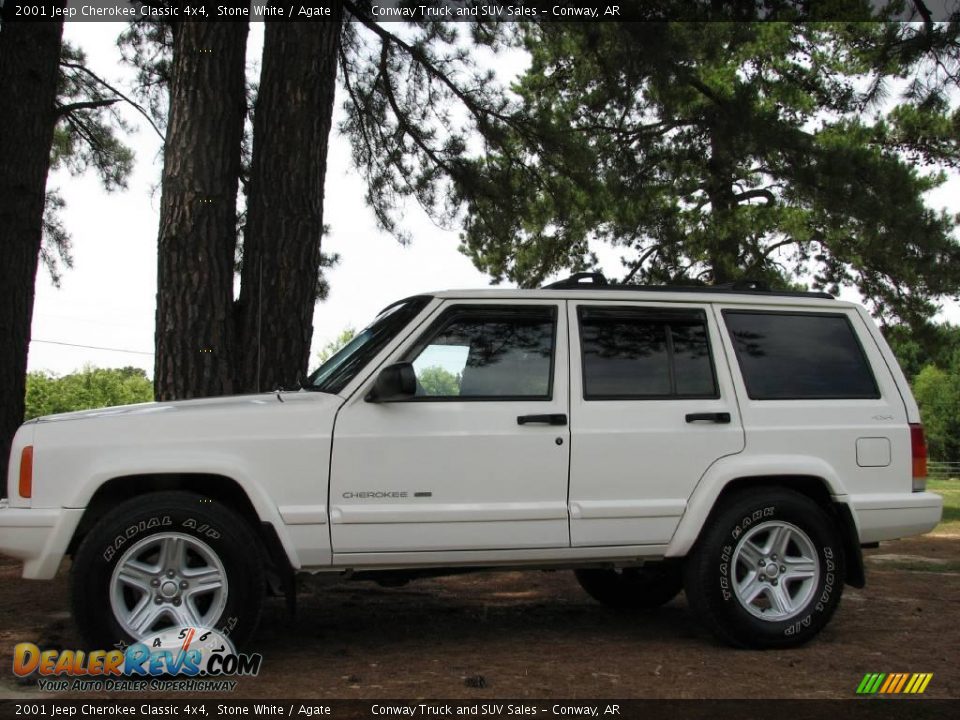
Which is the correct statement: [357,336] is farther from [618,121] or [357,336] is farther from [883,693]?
[618,121]

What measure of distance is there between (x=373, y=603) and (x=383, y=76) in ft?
22.9

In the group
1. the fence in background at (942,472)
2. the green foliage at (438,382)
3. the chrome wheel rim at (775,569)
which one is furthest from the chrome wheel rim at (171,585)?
the fence in background at (942,472)

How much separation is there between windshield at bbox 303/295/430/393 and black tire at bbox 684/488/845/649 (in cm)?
202

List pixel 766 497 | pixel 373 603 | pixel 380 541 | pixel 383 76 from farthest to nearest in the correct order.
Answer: pixel 383 76, pixel 373 603, pixel 766 497, pixel 380 541

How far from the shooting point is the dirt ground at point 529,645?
475 centimetres

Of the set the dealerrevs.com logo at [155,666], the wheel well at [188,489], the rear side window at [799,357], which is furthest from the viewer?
the rear side window at [799,357]

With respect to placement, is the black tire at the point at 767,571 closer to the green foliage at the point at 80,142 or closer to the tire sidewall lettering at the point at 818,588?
the tire sidewall lettering at the point at 818,588

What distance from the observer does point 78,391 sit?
3884 centimetres

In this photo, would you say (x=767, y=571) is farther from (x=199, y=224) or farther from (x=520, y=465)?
(x=199, y=224)

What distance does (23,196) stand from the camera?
35.3ft

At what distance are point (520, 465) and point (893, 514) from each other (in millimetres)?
2201

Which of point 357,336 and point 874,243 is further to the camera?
point 874,243

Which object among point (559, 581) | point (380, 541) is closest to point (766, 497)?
point (380, 541)

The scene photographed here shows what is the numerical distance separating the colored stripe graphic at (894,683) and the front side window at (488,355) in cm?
209
